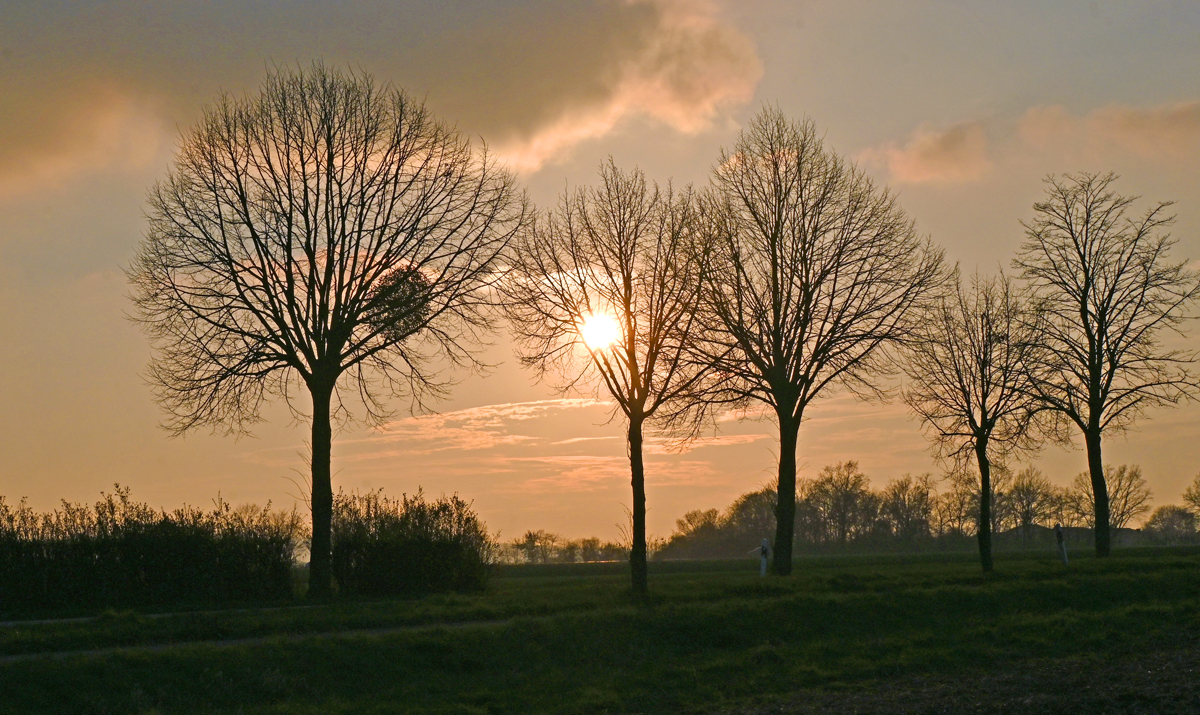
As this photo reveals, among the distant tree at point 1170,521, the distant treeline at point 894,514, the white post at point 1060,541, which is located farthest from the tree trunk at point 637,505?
the distant tree at point 1170,521

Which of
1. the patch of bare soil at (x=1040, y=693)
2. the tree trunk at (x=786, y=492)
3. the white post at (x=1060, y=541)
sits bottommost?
the patch of bare soil at (x=1040, y=693)

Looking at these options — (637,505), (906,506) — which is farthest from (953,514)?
(637,505)

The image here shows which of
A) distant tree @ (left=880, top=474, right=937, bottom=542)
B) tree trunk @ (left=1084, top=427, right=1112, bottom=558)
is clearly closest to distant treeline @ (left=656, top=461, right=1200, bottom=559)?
distant tree @ (left=880, top=474, right=937, bottom=542)

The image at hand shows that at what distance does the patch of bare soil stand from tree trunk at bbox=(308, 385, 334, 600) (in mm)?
12425

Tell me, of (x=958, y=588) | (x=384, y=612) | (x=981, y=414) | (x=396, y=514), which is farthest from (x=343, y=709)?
(x=981, y=414)

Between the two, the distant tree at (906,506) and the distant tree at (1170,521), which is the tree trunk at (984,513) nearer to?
the distant tree at (906,506)

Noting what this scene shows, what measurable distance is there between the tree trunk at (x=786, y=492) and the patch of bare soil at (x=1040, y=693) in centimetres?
1170

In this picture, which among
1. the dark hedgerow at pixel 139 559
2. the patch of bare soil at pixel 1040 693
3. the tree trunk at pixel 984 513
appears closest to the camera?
the patch of bare soil at pixel 1040 693

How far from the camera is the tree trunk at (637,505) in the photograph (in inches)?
853

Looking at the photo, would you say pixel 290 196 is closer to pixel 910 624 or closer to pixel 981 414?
pixel 910 624

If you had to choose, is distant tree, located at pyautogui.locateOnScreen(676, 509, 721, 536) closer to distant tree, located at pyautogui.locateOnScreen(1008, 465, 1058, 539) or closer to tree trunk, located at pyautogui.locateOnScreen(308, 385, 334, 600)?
distant tree, located at pyautogui.locateOnScreen(1008, 465, 1058, 539)

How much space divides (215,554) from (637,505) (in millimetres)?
9622

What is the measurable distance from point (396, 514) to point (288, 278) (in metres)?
6.50

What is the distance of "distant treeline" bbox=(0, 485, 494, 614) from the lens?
19.4m
